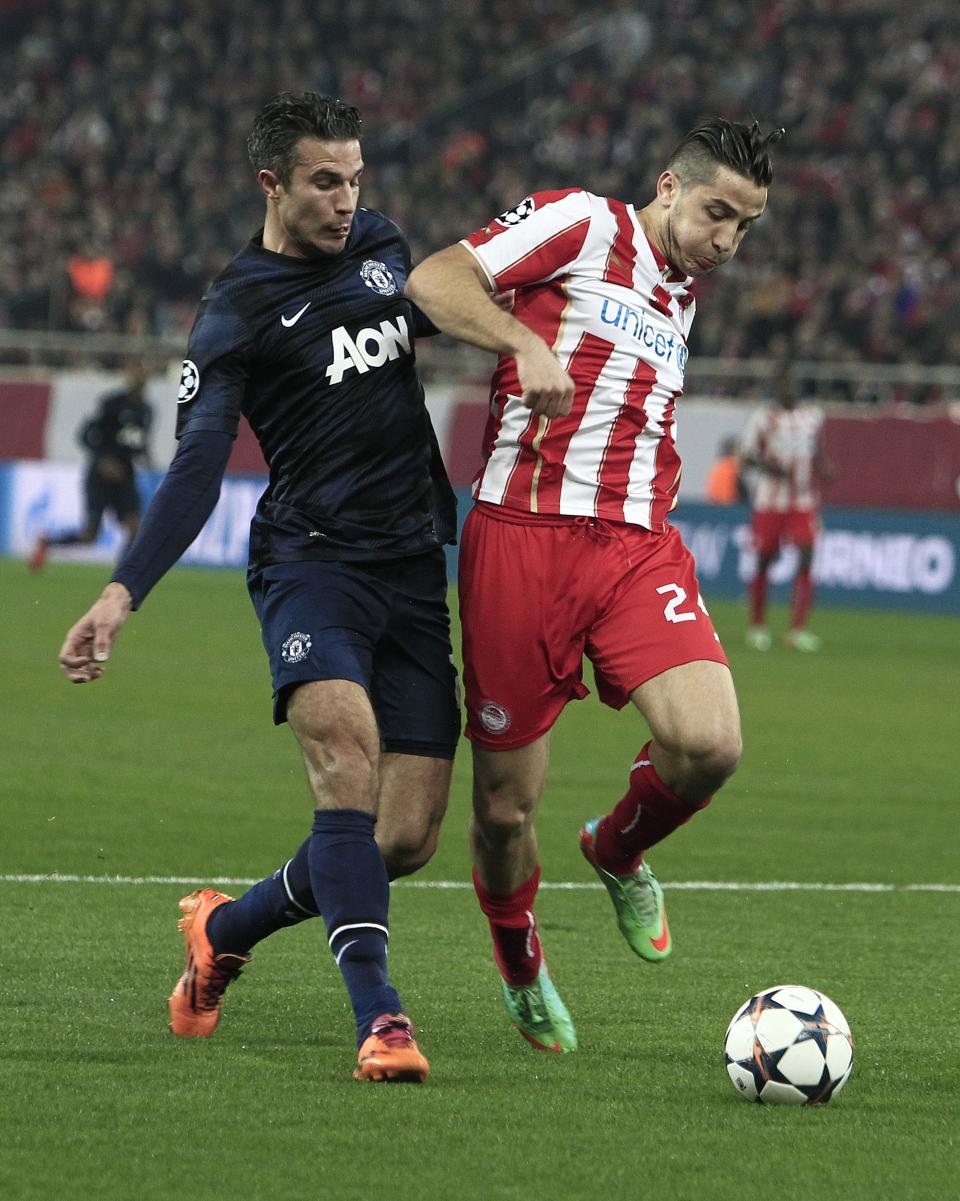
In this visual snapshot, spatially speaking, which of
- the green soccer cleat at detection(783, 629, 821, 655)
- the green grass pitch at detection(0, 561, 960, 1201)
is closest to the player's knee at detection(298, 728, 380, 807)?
the green grass pitch at detection(0, 561, 960, 1201)

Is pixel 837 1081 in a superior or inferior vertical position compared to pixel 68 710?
superior

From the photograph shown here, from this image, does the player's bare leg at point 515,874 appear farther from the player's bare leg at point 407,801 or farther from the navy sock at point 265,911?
the navy sock at point 265,911

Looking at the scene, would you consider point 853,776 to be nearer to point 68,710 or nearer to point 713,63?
point 68,710

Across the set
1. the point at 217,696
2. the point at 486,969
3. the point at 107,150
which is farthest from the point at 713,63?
the point at 486,969

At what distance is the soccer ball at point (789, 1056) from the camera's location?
4512 mm

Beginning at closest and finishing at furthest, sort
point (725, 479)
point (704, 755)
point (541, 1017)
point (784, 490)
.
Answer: point (704, 755) → point (541, 1017) → point (784, 490) → point (725, 479)

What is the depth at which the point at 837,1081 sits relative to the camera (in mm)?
4539

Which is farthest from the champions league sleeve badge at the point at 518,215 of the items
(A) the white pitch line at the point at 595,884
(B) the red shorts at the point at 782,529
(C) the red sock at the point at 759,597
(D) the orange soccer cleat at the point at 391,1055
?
(B) the red shorts at the point at 782,529

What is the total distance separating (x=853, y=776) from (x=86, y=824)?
4.07 metres

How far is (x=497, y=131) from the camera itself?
30.4 m

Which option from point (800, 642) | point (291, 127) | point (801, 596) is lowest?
point (800, 642)

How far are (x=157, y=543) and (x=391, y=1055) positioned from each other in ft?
4.08

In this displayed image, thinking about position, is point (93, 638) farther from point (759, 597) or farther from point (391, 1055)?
point (759, 597)

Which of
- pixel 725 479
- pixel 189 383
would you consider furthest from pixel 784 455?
pixel 189 383
